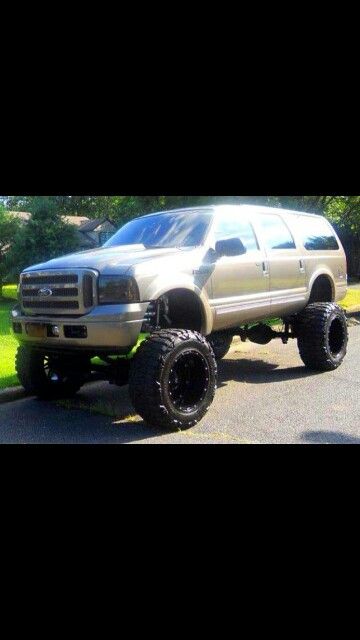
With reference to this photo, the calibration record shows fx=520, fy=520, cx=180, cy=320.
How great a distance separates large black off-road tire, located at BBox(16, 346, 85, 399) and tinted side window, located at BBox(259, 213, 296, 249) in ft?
8.98

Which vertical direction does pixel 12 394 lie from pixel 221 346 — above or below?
below

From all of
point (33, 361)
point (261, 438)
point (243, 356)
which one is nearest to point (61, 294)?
point (33, 361)

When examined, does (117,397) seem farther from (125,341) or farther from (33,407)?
(125,341)

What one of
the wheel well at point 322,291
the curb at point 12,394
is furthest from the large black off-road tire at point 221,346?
the curb at point 12,394

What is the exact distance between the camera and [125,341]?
4.33 metres

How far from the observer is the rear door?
242 inches

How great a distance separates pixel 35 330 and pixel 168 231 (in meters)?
1.81

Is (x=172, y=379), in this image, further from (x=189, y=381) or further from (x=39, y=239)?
(x=39, y=239)

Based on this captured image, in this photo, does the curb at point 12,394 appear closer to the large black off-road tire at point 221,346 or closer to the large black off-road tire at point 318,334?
the large black off-road tire at point 221,346

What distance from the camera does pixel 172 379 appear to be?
4508 mm

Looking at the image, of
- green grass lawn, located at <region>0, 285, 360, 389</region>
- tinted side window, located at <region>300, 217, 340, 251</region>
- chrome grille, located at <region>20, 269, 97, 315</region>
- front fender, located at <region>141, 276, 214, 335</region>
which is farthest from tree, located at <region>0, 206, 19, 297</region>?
front fender, located at <region>141, 276, 214, 335</region>

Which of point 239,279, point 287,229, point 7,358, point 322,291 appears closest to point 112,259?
point 239,279

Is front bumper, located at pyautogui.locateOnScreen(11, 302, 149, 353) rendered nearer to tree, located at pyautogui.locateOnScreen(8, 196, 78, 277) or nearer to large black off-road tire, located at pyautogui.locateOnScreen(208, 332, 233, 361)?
large black off-road tire, located at pyautogui.locateOnScreen(208, 332, 233, 361)

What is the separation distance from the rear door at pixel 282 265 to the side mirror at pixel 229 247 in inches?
33.6
